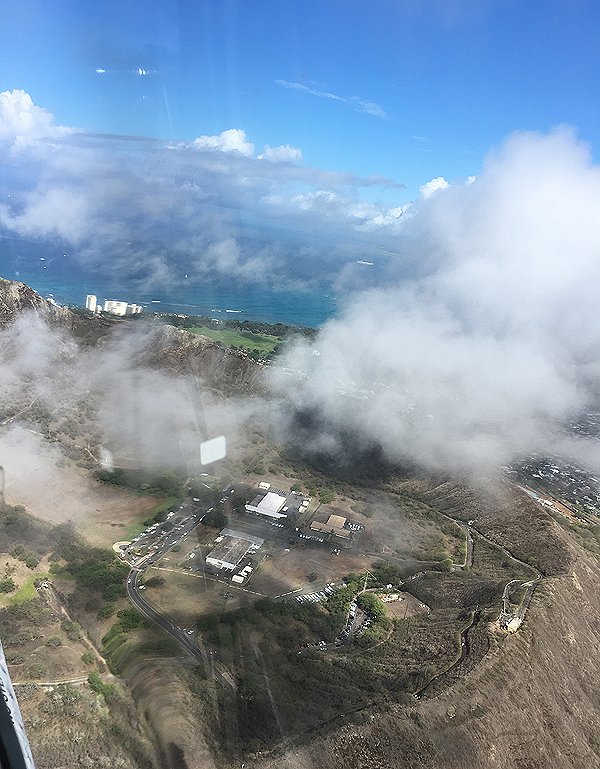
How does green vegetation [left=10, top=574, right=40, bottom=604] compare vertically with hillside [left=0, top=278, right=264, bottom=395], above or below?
below

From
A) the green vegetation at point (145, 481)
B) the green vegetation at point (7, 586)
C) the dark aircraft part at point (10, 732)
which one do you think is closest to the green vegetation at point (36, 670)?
the green vegetation at point (7, 586)

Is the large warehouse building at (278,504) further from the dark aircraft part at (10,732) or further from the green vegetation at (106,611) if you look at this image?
the dark aircraft part at (10,732)

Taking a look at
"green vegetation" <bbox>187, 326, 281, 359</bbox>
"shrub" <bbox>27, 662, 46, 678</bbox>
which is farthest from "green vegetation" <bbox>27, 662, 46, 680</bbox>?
"green vegetation" <bbox>187, 326, 281, 359</bbox>

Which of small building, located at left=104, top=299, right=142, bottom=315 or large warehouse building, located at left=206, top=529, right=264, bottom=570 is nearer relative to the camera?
large warehouse building, located at left=206, top=529, right=264, bottom=570

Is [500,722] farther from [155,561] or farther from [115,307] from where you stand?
[115,307]

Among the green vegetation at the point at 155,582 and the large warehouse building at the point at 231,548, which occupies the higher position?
the large warehouse building at the point at 231,548

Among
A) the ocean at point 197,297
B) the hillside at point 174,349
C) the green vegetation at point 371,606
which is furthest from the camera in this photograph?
the hillside at point 174,349

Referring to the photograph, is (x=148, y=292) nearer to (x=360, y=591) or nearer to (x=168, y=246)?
(x=168, y=246)

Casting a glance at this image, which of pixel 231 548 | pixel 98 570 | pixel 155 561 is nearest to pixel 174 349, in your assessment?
pixel 231 548

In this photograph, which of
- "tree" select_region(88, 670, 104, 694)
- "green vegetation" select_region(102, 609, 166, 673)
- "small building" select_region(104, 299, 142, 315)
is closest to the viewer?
"tree" select_region(88, 670, 104, 694)

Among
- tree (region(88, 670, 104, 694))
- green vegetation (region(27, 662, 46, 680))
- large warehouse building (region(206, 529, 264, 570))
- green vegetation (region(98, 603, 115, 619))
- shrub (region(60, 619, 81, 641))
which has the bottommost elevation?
tree (region(88, 670, 104, 694))

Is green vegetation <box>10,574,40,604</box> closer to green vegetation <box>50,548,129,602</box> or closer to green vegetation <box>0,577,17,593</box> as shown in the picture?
green vegetation <box>0,577,17,593</box>
